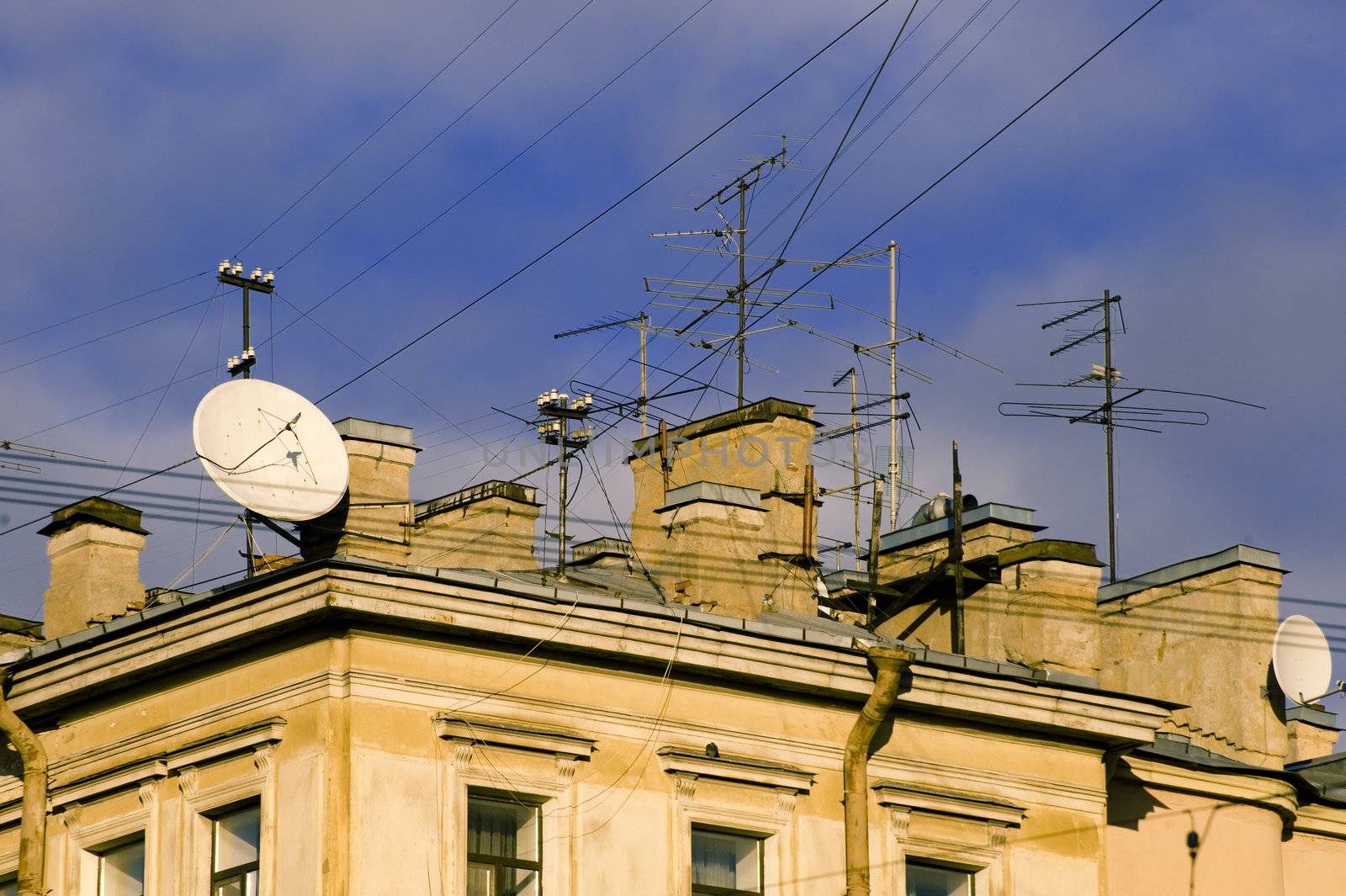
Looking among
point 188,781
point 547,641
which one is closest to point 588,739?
point 547,641

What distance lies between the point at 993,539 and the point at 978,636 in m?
1.60

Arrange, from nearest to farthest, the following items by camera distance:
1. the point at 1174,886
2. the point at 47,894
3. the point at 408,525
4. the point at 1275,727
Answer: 1. the point at 47,894
2. the point at 1174,886
3. the point at 408,525
4. the point at 1275,727

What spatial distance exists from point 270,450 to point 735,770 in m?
5.83

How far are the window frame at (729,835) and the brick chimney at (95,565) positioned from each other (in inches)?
306

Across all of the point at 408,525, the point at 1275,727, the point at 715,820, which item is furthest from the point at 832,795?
the point at 1275,727

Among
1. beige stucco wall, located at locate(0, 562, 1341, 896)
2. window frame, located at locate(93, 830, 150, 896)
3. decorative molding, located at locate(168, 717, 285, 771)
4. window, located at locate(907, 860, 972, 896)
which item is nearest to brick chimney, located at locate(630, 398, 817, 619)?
beige stucco wall, located at locate(0, 562, 1341, 896)

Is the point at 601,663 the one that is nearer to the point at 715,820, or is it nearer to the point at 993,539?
the point at 715,820

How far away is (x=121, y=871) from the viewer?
23781 millimetres

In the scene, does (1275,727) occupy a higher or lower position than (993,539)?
lower

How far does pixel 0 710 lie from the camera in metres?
24.1

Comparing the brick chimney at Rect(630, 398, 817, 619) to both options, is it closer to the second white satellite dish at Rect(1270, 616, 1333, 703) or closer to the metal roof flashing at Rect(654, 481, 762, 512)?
the metal roof flashing at Rect(654, 481, 762, 512)

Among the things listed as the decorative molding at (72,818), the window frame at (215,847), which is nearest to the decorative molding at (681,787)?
the window frame at (215,847)

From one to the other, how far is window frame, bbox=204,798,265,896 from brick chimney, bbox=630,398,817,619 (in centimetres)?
597

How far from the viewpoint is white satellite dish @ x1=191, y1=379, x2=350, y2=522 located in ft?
82.7
